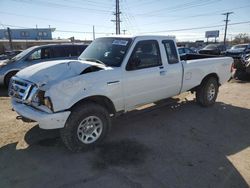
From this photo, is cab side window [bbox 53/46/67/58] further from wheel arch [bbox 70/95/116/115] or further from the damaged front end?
wheel arch [bbox 70/95/116/115]

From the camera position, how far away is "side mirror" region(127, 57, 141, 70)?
4454mm

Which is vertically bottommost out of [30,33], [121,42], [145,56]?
[145,56]

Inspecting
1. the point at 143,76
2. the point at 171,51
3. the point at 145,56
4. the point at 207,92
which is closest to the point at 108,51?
the point at 145,56

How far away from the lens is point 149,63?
488 cm

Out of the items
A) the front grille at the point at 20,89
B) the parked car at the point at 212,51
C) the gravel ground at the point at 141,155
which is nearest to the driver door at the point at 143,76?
the gravel ground at the point at 141,155

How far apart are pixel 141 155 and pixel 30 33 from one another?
7892cm

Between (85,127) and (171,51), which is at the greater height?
(171,51)

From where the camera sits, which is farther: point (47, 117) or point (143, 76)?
point (143, 76)

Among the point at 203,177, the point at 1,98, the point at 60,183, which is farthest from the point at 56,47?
the point at 203,177

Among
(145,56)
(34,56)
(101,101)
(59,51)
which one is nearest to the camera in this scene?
(101,101)

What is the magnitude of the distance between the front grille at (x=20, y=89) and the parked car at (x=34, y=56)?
5.11 m

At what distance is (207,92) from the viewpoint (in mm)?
6477

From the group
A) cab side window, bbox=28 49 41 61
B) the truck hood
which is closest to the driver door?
the truck hood

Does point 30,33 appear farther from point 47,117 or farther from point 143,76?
point 47,117
